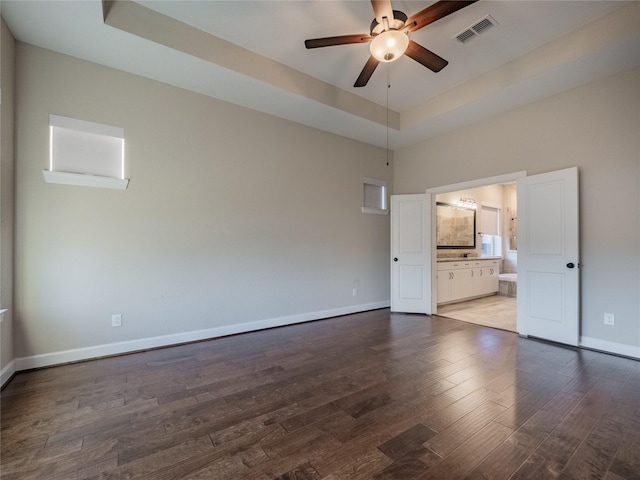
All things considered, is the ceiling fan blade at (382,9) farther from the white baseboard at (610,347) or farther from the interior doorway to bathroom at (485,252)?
the white baseboard at (610,347)

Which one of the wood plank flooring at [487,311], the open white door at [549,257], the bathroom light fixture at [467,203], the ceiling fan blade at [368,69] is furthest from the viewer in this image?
the bathroom light fixture at [467,203]

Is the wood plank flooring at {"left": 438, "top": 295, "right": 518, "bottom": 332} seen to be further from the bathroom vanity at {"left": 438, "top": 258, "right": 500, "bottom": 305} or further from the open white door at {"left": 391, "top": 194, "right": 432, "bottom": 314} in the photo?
the open white door at {"left": 391, "top": 194, "right": 432, "bottom": 314}

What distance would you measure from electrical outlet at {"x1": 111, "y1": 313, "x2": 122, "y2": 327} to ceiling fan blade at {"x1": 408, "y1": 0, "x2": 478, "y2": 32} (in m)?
4.00

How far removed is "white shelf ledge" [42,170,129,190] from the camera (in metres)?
2.80

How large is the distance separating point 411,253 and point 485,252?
12.6 ft

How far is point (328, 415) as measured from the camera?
1975 millimetres

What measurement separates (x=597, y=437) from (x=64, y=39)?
17.4ft

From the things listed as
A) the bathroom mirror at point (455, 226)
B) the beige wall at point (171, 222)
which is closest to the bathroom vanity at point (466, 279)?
the bathroom mirror at point (455, 226)

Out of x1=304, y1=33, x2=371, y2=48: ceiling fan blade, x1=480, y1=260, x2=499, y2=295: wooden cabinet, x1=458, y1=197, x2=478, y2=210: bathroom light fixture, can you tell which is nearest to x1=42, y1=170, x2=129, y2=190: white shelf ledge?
x1=304, y1=33, x2=371, y2=48: ceiling fan blade

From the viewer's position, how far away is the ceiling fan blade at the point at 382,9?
2.17m

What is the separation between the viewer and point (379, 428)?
1.83m

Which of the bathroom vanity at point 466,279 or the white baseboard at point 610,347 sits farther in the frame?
the bathroom vanity at point 466,279

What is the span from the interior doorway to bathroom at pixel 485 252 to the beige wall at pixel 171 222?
224cm

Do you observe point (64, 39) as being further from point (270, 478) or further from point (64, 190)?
point (270, 478)
